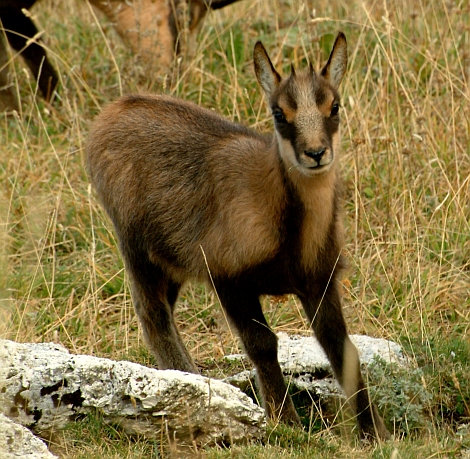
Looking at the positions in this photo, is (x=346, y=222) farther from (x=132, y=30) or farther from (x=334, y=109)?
(x=132, y=30)

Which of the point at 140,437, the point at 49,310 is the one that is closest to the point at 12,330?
the point at 49,310

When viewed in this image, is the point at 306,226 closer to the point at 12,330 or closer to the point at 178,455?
the point at 178,455

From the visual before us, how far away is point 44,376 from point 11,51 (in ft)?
17.8

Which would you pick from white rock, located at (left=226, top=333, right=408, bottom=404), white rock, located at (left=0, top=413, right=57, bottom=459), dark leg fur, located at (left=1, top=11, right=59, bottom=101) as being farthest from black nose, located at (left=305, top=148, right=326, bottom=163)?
dark leg fur, located at (left=1, top=11, right=59, bottom=101)

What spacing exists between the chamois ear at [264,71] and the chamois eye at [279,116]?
21 centimetres

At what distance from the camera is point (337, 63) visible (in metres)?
5.09

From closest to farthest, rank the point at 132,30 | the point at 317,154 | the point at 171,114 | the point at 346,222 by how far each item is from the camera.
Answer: the point at 317,154 → the point at 171,114 → the point at 346,222 → the point at 132,30

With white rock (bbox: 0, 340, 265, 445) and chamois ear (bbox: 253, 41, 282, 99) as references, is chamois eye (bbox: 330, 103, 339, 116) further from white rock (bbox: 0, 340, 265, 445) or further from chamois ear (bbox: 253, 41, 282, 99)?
white rock (bbox: 0, 340, 265, 445)

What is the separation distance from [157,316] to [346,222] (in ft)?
6.47

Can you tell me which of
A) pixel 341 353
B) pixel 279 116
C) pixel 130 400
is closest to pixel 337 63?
pixel 279 116

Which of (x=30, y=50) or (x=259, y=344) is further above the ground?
(x=30, y=50)

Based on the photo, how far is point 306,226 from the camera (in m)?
4.92

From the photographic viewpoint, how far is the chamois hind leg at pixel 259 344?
4961 millimetres

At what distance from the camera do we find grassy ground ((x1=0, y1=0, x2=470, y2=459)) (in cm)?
503
